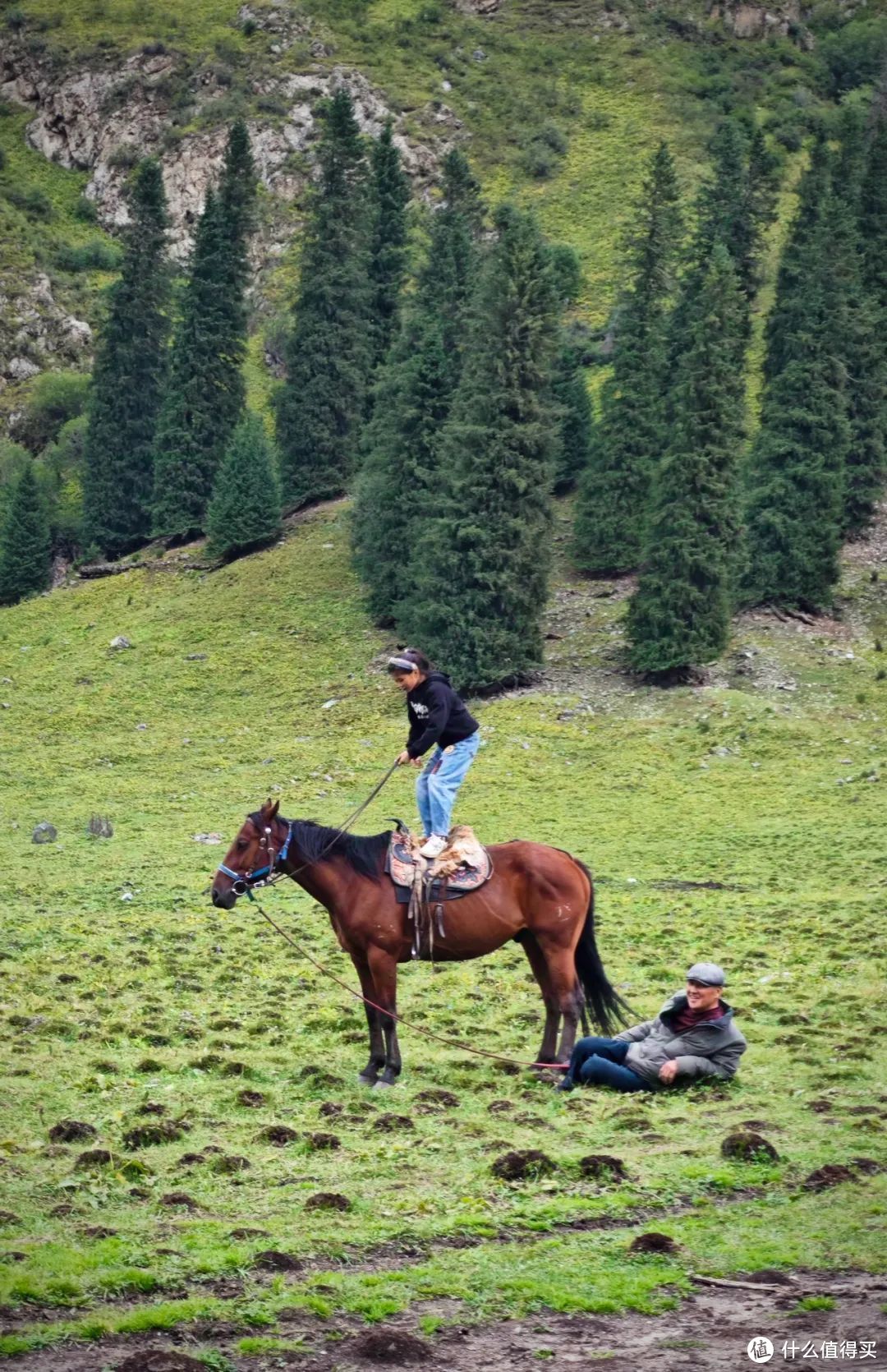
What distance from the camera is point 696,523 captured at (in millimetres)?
50219

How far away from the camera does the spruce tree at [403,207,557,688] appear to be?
5075cm

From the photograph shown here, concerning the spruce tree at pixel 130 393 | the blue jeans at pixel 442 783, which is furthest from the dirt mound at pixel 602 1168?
the spruce tree at pixel 130 393

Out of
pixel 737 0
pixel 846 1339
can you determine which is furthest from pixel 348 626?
pixel 737 0

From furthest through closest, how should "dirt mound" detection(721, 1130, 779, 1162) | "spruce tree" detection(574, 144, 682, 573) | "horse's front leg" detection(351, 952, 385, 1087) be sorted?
"spruce tree" detection(574, 144, 682, 573) → "horse's front leg" detection(351, 952, 385, 1087) → "dirt mound" detection(721, 1130, 779, 1162)

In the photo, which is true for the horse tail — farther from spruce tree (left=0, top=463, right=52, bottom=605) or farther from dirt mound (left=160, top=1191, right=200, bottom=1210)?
spruce tree (left=0, top=463, right=52, bottom=605)

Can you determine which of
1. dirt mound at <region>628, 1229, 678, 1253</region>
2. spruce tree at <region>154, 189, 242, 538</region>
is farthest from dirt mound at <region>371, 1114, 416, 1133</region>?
spruce tree at <region>154, 189, 242, 538</region>

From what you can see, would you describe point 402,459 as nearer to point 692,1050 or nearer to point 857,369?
point 857,369


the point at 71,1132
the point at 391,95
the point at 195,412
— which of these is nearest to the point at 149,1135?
the point at 71,1132

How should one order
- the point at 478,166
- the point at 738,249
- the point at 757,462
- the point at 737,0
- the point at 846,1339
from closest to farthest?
the point at 846,1339
the point at 757,462
the point at 738,249
the point at 478,166
the point at 737,0

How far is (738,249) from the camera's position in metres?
73.1

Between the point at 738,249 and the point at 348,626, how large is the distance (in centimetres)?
2965

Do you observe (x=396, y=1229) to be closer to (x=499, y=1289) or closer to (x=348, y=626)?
(x=499, y=1289)

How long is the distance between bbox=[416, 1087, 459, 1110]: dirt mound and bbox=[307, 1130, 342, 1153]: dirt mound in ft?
5.08

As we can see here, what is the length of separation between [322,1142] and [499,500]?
39907 mm
